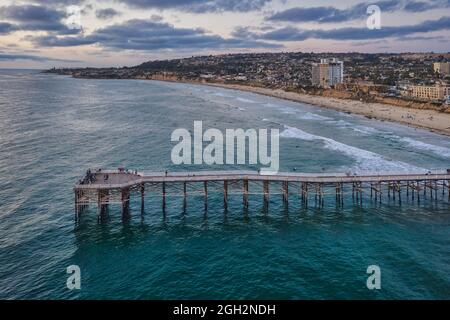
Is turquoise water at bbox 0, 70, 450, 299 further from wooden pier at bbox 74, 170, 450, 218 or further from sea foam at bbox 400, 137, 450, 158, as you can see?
wooden pier at bbox 74, 170, 450, 218

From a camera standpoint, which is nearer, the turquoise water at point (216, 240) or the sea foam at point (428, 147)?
the turquoise water at point (216, 240)

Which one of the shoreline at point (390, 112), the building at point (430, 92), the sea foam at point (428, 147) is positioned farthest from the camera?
the building at point (430, 92)

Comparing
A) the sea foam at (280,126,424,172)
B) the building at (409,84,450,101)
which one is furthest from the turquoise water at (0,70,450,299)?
the building at (409,84,450,101)

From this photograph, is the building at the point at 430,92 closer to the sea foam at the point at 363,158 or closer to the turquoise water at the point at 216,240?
the sea foam at the point at 363,158

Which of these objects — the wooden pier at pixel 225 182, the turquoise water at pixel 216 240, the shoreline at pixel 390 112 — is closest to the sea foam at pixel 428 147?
the turquoise water at pixel 216 240

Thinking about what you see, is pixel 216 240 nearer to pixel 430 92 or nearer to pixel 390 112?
pixel 390 112

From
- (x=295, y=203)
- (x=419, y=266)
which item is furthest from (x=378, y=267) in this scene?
(x=295, y=203)

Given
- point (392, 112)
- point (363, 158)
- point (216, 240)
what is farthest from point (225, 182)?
point (392, 112)

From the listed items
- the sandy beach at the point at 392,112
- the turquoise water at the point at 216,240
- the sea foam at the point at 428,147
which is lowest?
the turquoise water at the point at 216,240
